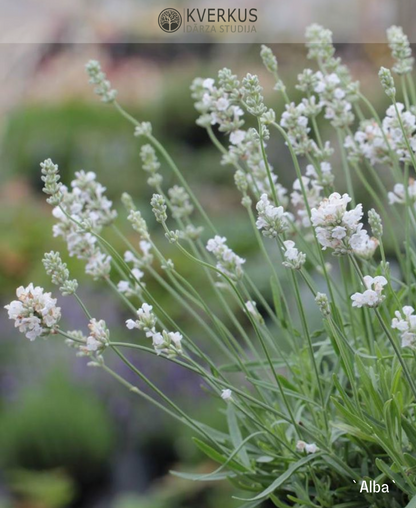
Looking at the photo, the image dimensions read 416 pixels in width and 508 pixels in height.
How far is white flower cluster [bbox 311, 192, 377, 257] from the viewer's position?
0.54 meters

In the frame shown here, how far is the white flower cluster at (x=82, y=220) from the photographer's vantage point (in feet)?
2.76

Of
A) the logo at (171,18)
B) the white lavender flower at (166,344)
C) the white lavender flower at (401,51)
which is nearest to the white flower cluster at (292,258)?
the white lavender flower at (166,344)

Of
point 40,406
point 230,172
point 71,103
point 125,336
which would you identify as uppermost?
point 71,103

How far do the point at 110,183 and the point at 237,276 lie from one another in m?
3.94

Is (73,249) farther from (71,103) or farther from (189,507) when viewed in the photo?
(71,103)

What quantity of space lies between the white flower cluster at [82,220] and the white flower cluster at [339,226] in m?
0.34

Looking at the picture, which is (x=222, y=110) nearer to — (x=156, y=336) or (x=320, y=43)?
(x=320, y=43)

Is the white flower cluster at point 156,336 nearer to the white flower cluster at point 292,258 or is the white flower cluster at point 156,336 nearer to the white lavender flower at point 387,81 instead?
the white flower cluster at point 292,258

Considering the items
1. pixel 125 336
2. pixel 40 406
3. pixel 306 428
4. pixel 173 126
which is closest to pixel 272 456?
pixel 306 428

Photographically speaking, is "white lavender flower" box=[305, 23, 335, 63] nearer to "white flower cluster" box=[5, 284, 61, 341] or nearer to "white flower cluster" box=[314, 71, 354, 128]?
"white flower cluster" box=[314, 71, 354, 128]

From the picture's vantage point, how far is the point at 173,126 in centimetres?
551

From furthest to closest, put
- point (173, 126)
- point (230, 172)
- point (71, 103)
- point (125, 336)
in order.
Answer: point (71, 103) < point (173, 126) < point (230, 172) < point (125, 336)

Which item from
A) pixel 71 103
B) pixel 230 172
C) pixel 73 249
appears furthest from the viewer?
pixel 71 103

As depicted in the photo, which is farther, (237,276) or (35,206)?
(35,206)
